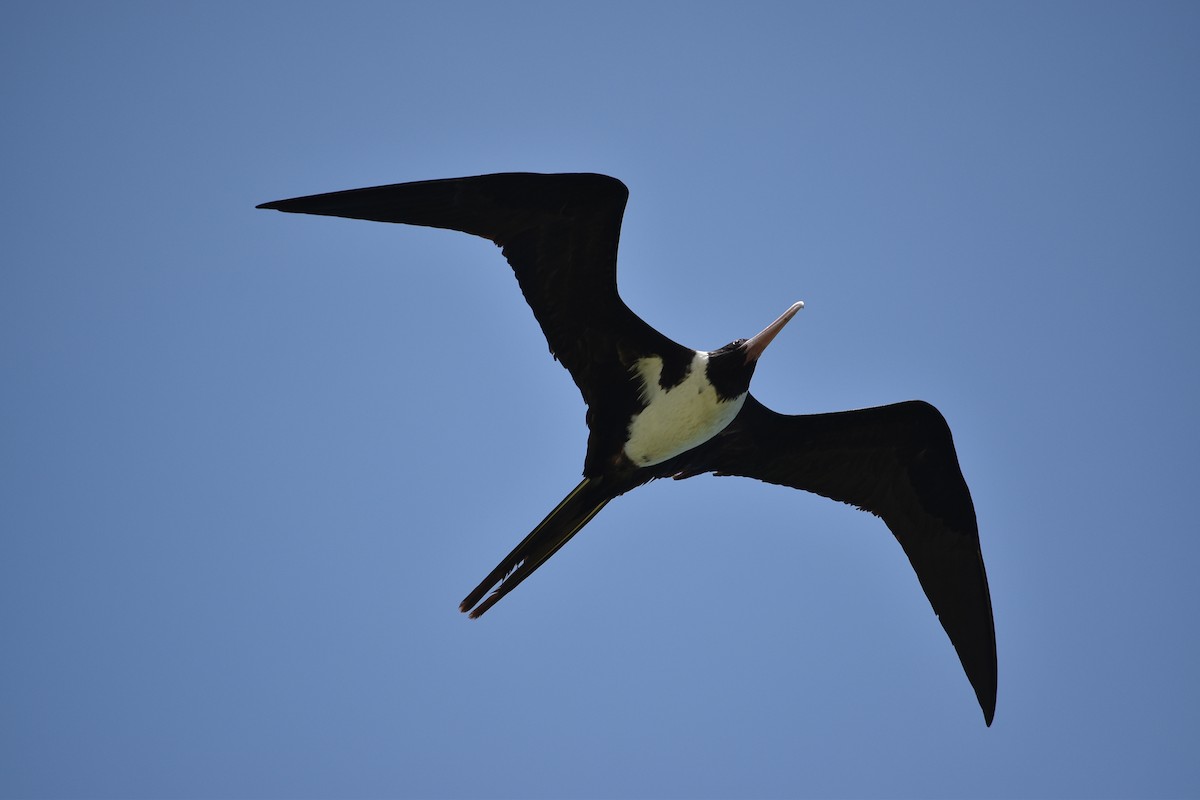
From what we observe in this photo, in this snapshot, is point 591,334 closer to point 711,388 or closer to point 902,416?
point 711,388

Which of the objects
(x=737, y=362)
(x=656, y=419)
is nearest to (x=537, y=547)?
(x=656, y=419)

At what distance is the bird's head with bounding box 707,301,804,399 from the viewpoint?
523cm

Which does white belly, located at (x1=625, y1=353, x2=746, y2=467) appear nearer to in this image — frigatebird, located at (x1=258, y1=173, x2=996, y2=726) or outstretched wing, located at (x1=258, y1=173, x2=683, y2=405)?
frigatebird, located at (x1=258, y1=173, x2=996, y2=726)

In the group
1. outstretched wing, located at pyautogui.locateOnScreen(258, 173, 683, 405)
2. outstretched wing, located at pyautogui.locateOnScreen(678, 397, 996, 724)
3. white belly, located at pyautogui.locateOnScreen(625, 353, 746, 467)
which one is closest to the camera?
outstretched wing, located at pyautogui.locateOnScreen(258, 173, 683, 405)

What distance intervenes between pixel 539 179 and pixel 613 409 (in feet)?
3.73

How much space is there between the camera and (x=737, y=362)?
5.23 m

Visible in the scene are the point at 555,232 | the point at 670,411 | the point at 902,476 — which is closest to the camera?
the point at 555,232

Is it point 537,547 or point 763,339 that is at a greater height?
point 763,339

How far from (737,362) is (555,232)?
103 cm

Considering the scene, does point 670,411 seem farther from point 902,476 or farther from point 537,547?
point 902,476

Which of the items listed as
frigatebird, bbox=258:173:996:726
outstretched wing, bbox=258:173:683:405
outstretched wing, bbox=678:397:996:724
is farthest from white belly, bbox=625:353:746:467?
outstretched wing, bbox=678:397:996:724

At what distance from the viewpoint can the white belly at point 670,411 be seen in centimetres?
522

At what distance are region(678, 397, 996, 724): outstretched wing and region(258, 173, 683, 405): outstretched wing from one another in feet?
2.45

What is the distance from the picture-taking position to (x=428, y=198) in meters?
4.70
